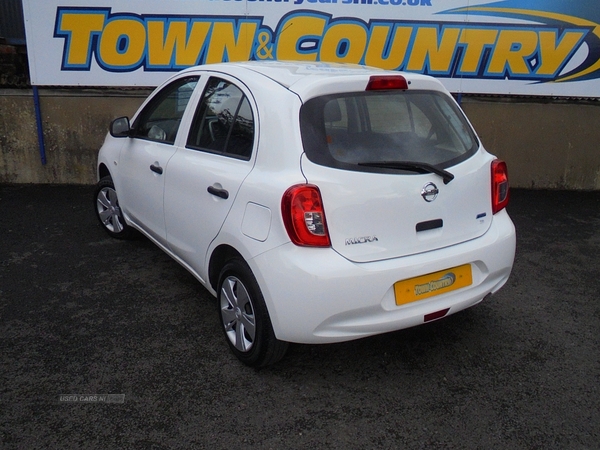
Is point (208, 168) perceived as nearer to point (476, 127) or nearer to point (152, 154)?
point (152, 154)

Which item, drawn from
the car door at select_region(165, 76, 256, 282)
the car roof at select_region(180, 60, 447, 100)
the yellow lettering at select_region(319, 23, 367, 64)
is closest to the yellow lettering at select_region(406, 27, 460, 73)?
the yellow lettering at select_region(319, 23, 367, 64)

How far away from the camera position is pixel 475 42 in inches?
270

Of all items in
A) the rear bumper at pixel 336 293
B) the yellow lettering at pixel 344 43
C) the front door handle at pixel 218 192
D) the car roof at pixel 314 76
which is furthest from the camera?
the yellow lettering at pixel 344 43

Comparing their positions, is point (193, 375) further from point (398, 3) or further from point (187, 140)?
point (398, 3)

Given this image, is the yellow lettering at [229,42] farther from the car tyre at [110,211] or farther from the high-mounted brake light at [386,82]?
the high-mounted brake light at [386,82]

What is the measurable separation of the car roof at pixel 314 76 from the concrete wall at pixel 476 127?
4.01 m

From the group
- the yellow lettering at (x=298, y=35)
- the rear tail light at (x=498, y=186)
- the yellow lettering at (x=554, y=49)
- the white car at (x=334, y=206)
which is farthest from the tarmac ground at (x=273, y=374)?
the yellow lettering at (x=298, y=35)

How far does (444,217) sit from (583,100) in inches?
204

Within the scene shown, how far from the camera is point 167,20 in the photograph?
6.73 m

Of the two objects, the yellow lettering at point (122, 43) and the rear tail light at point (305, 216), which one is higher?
the yellow lettering at point (122, 43)

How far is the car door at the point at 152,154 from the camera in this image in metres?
3.91

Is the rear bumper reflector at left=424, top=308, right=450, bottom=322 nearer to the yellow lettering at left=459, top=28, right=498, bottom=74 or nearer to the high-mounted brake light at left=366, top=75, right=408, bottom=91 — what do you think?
the high-mounted brake light at left=366, top=75, right=408, bottom=91

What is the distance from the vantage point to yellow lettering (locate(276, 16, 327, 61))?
6750 millimetres

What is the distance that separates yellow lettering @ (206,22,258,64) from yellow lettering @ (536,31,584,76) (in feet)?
11.5
